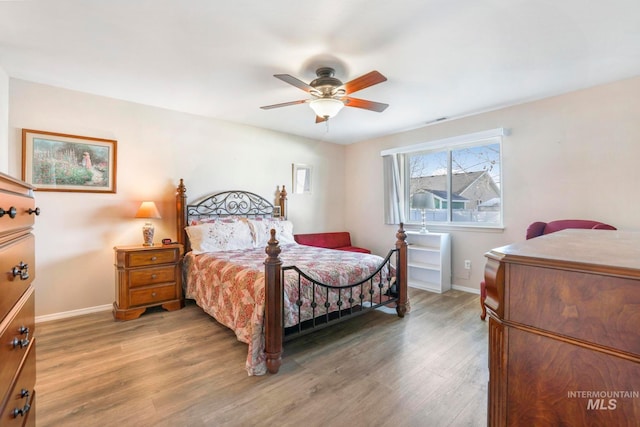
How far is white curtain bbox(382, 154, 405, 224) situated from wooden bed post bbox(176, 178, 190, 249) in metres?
3.20

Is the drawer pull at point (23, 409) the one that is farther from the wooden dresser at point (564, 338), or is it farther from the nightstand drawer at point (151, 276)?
the nightstand drawer at point (151, 276)

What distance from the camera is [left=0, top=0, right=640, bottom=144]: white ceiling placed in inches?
75.1

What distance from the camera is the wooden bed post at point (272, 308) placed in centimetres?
210

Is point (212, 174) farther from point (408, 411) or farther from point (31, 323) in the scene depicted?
point (408, 411)

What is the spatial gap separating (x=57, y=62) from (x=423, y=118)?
4.18 metres

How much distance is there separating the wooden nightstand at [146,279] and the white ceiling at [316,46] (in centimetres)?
180

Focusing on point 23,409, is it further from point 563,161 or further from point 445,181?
point 445,181

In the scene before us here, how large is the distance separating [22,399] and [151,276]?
7.88 feet

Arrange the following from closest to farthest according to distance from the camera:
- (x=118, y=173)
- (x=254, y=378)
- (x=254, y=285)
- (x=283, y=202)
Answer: (x=254, y=378)
(x=254, y=285)
(x=118, y=173)
(x=283, y=202)

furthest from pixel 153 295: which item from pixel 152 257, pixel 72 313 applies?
pixel 72 313

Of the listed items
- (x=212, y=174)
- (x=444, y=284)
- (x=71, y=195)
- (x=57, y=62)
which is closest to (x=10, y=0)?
(x=57, y=62)

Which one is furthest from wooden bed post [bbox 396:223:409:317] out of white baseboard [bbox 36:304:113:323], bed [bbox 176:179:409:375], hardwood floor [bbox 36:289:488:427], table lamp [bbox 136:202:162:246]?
white baseboard [bbox 36:304:113:323]

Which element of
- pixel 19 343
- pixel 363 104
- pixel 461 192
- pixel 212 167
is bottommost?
pixel 19 343

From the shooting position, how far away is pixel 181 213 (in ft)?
12.1
